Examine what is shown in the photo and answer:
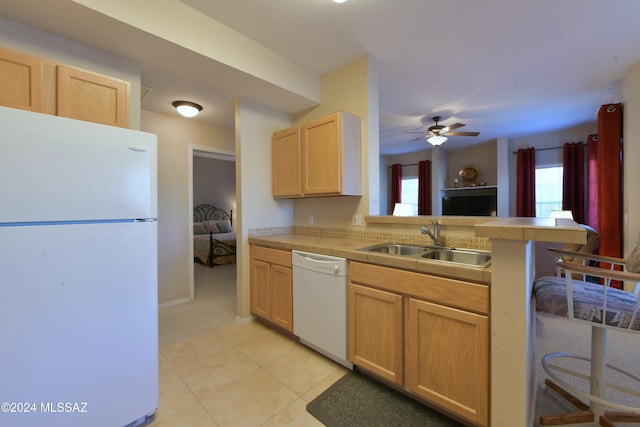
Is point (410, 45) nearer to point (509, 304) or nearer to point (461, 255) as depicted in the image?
point (461, 255)

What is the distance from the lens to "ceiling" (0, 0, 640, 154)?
1.83 m

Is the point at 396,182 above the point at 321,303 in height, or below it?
above

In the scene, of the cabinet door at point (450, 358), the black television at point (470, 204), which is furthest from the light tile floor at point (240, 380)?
the black television at point (470, 204)

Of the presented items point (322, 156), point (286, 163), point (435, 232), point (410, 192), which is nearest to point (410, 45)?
point (322, 156)

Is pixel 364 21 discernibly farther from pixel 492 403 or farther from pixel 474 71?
pixel 492 403

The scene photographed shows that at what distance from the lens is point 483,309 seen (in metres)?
1.22

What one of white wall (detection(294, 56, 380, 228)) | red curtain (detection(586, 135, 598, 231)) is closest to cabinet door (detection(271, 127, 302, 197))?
white wall (detection(294, 56, 380, 228))

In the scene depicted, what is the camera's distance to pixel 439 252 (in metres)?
1.85

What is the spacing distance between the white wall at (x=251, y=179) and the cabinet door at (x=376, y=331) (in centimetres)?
136

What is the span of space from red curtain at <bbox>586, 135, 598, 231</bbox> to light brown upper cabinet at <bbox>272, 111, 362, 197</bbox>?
4390 millimetres

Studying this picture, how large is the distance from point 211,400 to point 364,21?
288 cm

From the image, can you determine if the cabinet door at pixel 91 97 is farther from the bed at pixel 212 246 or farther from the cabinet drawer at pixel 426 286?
the bed at pixel 212 246

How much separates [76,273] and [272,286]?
144 cm

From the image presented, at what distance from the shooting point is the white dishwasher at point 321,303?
5.98 ft
